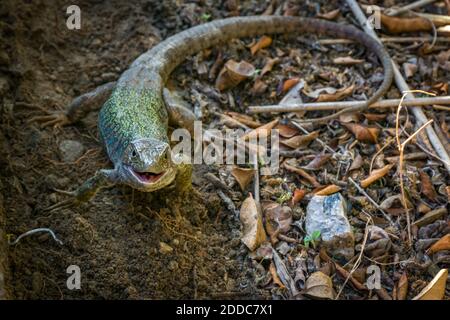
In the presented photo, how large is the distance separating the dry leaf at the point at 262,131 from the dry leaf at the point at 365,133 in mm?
751

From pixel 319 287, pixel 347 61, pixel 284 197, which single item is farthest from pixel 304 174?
pixel 347 61

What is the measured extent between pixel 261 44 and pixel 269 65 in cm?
38

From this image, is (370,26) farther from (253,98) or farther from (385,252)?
(385,252)

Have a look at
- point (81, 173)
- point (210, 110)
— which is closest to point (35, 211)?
point (81, 173)

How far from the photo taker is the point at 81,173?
14.9 ft

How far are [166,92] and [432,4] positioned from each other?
10.7ft

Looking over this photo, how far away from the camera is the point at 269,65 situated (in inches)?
220

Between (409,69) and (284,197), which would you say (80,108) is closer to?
(284,197)

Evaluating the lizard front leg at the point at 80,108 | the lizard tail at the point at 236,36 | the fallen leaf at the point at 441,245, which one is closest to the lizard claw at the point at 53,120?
the lizard front leg at the point at 80,108

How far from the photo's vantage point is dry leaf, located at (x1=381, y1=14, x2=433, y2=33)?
19.0 ft

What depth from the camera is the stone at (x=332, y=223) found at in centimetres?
404

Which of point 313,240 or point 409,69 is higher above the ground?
point 409,69

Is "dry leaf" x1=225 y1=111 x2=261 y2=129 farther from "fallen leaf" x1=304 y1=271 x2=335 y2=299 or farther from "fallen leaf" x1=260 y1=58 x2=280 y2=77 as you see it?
"fallen leaf" x1=304 y1=271 x2=335 y2=299

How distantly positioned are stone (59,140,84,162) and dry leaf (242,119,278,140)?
1.51 metres
